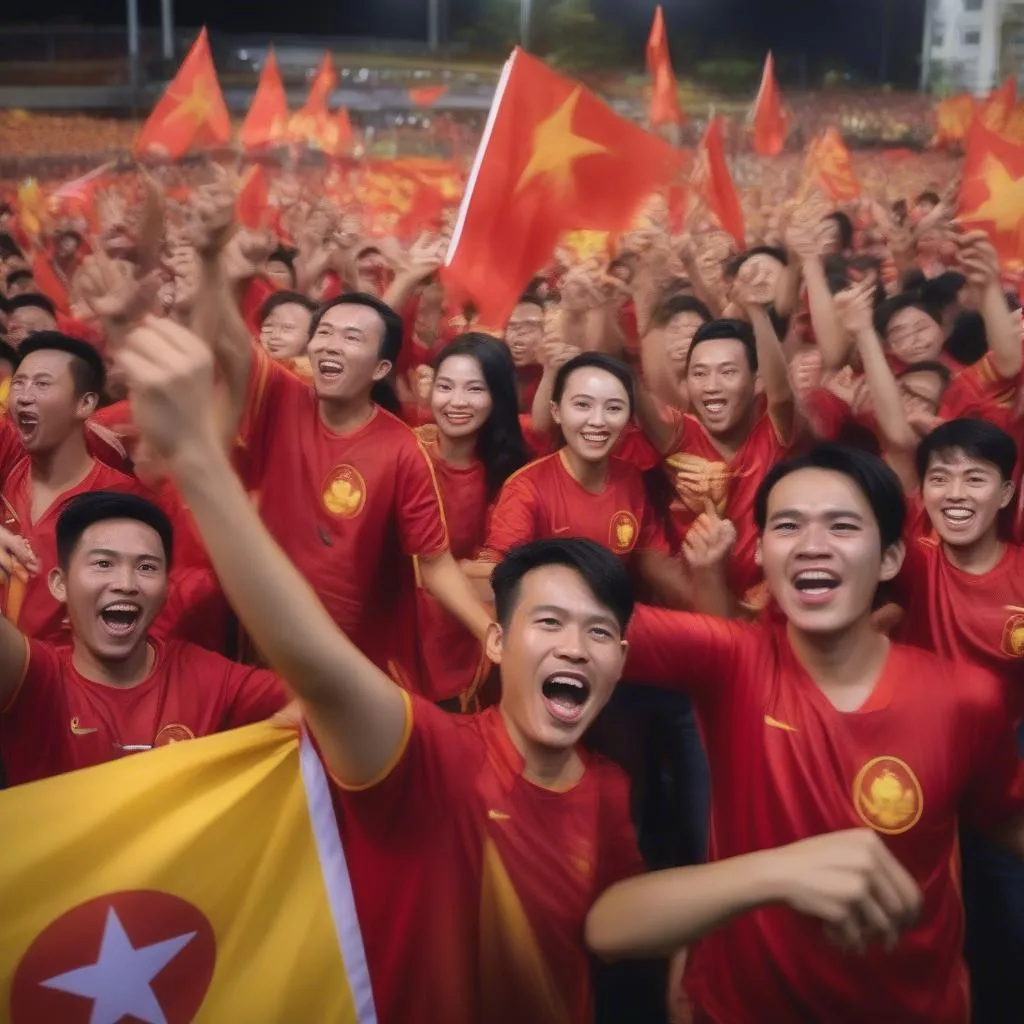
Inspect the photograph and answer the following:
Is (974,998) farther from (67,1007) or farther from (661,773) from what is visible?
(67,1007)

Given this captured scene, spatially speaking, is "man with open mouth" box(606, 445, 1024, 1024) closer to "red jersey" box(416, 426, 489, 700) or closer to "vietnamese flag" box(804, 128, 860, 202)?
"red jersey" box(416, 426, 489, 700)

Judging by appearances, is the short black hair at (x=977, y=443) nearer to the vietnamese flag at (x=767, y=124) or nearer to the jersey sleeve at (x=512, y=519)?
the jersey sleeve at (x=512, y=519)

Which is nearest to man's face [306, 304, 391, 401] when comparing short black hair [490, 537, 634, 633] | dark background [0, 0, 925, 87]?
→ short black hair [490, 537, 634, 633]

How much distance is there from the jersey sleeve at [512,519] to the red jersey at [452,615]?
0.89ft

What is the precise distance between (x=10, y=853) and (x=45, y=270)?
523cm

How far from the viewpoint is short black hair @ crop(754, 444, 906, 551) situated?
195 centimetres

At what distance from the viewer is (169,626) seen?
2.68m

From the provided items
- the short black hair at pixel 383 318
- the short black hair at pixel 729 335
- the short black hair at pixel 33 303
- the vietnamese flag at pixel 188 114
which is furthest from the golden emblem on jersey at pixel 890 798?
the vietnamese flag at pixel 188 114

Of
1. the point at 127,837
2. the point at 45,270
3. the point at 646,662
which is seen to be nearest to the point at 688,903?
the point at 646,662

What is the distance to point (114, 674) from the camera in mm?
2143

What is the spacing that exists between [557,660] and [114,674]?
869 millimetres

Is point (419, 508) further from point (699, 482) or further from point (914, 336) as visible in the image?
point (914, 336)

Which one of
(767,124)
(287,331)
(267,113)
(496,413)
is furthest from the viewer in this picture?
(267,113)

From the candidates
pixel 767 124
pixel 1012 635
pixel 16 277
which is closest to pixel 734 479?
pixel 1012 635
